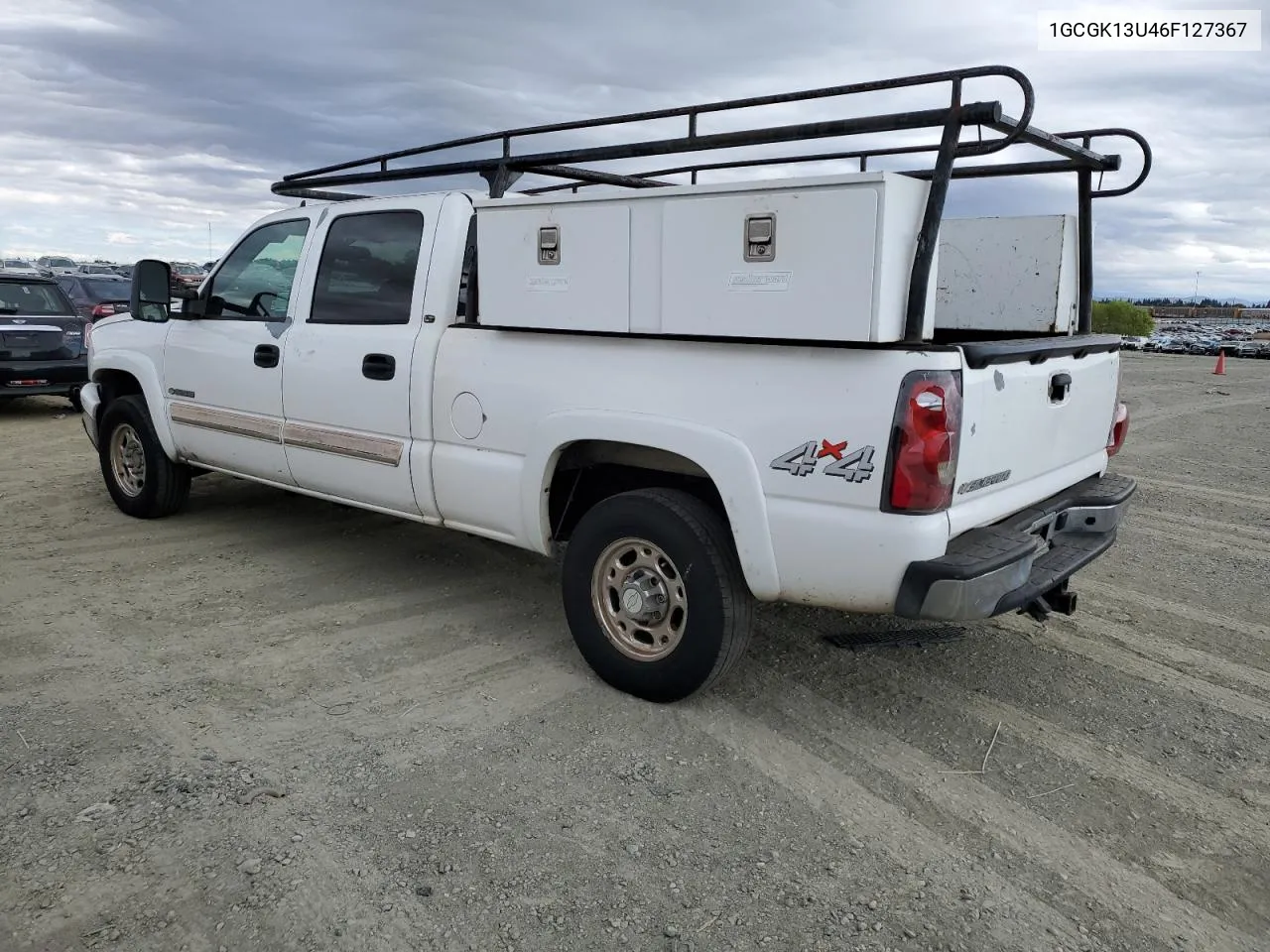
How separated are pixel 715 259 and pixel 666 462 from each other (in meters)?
0.81

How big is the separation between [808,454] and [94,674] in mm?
3041

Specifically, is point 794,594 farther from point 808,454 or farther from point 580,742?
point 580,742

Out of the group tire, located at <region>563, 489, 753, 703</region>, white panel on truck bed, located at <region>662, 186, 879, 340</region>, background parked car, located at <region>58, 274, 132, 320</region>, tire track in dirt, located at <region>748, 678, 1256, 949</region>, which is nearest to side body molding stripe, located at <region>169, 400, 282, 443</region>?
tire, located at <region>563, 489, 753, 703</region>

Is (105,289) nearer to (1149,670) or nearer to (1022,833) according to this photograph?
(1149,670)

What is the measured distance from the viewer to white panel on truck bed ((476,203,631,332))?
11.7 feet

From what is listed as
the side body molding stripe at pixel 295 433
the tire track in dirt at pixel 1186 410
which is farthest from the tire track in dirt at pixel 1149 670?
the tire track in dirt at pixel 1186 410

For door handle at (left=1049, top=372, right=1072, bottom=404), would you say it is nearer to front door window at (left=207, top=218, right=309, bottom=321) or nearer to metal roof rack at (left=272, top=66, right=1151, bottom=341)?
metal roof rack at (left=272, top=66, right=1151, bottom=341)

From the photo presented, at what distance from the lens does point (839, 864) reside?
278 cm

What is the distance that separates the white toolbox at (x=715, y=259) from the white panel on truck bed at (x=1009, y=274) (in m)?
1.10

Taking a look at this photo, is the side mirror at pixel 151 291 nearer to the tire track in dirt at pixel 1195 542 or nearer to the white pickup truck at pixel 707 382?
the white pickup truck at pixel 707 382

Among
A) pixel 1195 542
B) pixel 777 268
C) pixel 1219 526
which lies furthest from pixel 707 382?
pixel 1219 526

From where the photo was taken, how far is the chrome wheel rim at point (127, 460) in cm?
630

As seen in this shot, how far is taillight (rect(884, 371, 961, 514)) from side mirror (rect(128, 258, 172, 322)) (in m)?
4.46

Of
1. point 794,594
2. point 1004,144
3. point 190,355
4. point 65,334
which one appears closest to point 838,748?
point 794,594
